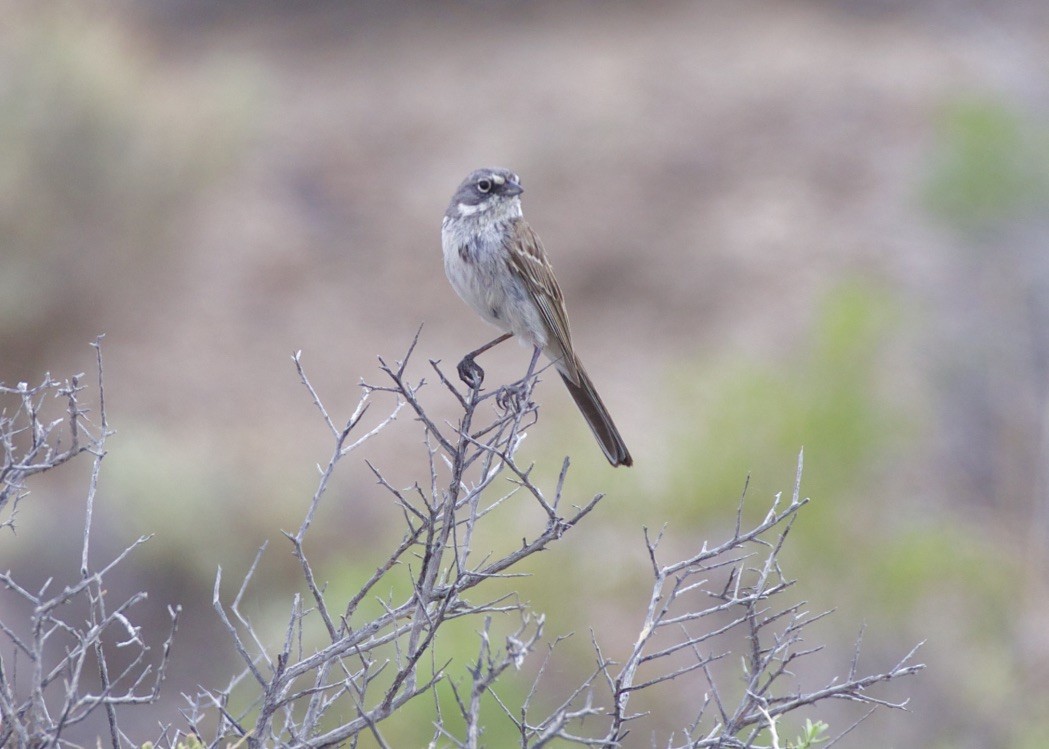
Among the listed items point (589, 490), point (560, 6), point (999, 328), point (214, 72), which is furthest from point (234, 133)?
point (999, 328)

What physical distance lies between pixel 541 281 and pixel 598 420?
0.59 meters

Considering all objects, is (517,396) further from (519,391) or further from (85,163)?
(85,163)

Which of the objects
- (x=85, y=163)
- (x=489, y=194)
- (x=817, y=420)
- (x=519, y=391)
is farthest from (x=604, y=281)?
(x=519, y=391)

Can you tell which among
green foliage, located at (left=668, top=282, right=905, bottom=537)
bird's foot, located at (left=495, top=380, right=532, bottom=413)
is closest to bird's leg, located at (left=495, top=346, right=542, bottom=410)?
bird's foot, located at (left=495, top=380, right=532, bottom=413)

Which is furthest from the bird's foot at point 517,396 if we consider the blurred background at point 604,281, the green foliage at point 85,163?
the green foliage at point 85,163

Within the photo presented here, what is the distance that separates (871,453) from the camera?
812 cm

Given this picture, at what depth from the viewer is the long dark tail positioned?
4.87 metres

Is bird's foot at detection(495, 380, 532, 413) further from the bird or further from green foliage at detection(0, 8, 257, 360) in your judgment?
green foliage at detection(0, 8, 257, 360)

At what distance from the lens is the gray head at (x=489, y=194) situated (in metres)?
5.17

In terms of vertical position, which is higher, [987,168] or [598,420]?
[598,420]

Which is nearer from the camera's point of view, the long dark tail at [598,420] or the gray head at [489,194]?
the long dark tail at [598,420]

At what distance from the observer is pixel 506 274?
5.07m

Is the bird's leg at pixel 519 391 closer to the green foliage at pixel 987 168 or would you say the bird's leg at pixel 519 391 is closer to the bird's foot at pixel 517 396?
the bird's foot at pixel 517 396

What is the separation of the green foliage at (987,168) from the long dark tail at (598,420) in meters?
6.94
